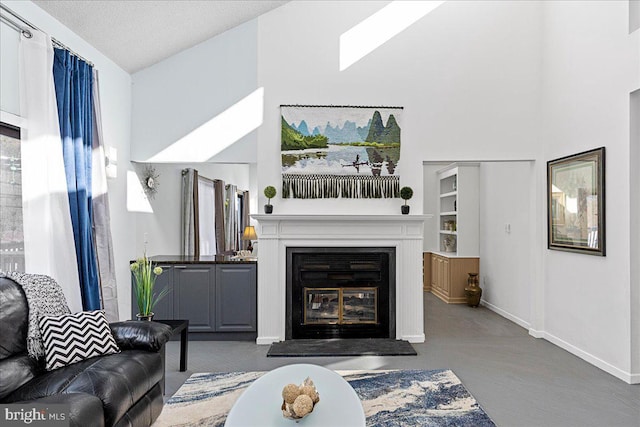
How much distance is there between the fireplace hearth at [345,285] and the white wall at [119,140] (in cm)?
180

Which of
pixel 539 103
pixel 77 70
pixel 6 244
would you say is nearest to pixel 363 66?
pixel 539 103

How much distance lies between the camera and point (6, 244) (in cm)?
328

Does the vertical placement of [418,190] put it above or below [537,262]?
above

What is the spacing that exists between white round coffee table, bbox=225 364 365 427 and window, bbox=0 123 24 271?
221 cm

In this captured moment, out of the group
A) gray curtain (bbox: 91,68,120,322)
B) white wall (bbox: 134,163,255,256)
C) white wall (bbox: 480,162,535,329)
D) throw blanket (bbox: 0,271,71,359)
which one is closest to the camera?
throw blanket (bbox: 0,271,71,359)

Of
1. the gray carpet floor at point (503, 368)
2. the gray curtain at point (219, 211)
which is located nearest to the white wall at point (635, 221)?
the gray carpet floor at point (503, 368)

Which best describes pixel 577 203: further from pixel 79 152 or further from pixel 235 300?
pixel 79 152

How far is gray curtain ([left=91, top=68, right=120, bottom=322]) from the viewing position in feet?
13.6

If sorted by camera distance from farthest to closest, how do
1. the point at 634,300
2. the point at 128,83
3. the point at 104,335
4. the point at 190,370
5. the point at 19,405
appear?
the point at 128,83 < the point at 190,370 < the point at 634,300 < the point at 104,335 < the point at 19,405

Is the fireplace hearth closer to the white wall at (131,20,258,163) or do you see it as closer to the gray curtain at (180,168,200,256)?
the white wall at (131,20,258,163)

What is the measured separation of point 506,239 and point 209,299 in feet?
13.0

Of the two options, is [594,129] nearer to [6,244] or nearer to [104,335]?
[104,335]

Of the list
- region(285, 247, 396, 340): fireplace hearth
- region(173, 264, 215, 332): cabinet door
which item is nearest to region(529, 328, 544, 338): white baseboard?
region(285, 247, 396, 340): fireplace hearth

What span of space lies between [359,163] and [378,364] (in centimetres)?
218
